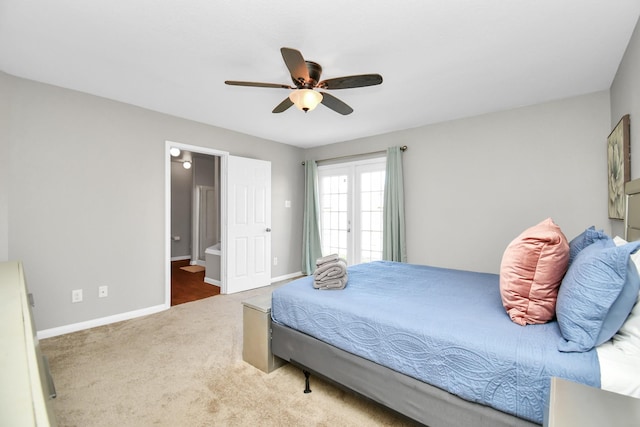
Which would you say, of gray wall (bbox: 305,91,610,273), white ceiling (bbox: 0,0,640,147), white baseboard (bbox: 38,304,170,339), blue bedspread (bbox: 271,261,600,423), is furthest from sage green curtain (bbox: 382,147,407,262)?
white baseboard (bbox: 38,304,170,339)

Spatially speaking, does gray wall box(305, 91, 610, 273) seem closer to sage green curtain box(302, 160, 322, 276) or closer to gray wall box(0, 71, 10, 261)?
sage green curtain box(302, 160, 322, 276)

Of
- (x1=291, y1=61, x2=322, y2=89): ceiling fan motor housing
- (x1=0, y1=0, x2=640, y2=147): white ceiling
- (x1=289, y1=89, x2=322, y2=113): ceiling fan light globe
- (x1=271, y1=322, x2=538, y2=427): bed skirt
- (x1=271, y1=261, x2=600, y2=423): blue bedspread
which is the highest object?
(x1=0, y1=0, x2=640, y2=147): white ceiling

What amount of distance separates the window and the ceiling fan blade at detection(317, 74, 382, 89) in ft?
8.26

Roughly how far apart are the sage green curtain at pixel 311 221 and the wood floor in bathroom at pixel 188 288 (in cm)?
162

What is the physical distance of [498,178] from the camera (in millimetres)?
3557

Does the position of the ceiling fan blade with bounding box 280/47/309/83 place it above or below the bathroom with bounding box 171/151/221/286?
above

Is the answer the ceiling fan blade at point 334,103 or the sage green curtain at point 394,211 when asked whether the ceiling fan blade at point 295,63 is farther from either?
the sage green curtain at point 394,211

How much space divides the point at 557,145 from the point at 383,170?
2.15 m

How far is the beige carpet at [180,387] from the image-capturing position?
5.73ft

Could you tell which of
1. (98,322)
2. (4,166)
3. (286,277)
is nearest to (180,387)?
(98,322)

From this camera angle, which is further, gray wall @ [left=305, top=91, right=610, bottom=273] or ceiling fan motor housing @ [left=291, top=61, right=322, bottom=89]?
gray wall @ [left=305, top=91, right=610, bottom=273]

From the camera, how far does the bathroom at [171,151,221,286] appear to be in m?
6.72

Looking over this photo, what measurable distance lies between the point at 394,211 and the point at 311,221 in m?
1.64

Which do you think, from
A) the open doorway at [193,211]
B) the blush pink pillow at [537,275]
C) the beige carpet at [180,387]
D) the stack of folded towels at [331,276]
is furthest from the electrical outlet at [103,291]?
the blush pink pillow at [537,275]
